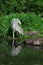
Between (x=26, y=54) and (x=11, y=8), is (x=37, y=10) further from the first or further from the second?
(x=26, y=54)

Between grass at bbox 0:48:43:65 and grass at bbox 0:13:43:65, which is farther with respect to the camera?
grass at bbox 0:13:43:65

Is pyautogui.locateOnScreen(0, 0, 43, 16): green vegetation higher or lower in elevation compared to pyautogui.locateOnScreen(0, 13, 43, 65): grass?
lower

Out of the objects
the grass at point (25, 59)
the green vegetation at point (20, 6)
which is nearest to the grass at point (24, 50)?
the grass at point (25, 59)

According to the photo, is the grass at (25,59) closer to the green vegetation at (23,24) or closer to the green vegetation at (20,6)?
the green vegetation at (23,24)

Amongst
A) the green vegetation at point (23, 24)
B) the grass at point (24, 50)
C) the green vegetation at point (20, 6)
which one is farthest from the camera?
the green vegetation at point (20, 6)

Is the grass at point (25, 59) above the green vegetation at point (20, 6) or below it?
above

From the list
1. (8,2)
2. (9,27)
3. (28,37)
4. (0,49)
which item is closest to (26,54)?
(0,49)

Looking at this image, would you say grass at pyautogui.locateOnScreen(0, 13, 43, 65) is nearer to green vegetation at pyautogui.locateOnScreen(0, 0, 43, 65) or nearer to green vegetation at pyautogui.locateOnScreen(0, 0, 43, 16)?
green vegetation at pyautogui.locateOnScreen(0, 0, 43, 65)

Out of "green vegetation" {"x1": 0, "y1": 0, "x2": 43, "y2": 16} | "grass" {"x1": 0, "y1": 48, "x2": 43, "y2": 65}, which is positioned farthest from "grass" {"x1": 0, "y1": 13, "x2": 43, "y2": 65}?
"green vegetation" {"x1": 0, "y1": 0, "x2": 43, "y2": 16}

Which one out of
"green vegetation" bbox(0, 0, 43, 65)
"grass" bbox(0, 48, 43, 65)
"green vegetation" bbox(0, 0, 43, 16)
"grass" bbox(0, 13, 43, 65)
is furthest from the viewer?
"green vegetation" bbox(0, 0, 43, 16)

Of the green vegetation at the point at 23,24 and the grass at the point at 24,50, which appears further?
the green vegetation at the point at 23,24

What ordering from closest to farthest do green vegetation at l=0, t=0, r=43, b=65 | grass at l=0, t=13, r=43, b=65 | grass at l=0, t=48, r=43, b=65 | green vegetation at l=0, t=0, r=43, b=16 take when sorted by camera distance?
1. grass at l=0, t=48, r=43, b=65
2. grass at l=0, t=13, r=43, b=65
3. green vegetation at l=0, t=0, r=43, b=65
4. green vegetation at l=0, t=0, r=43, b=16

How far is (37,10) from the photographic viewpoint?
119ft

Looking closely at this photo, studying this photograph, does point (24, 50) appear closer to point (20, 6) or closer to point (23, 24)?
point (23, 24)
